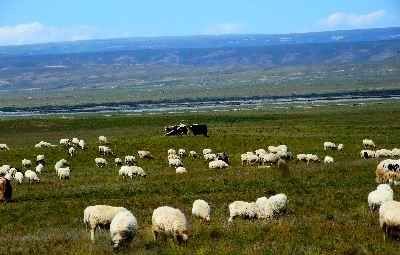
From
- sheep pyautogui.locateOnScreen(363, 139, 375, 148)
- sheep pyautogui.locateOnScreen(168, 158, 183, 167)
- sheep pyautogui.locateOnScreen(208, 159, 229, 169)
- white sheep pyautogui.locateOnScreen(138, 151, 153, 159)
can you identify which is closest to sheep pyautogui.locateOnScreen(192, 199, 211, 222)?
sheep pyautogui.locateOnScreen(208, 159, 229, 169)

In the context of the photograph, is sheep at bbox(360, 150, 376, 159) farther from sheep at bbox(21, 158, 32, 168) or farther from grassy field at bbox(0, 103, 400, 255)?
sheep at bbox(21, 158, 32, 168)

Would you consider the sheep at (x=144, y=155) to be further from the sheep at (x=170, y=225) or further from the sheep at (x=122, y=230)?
the sheep at (x=122, y=230)

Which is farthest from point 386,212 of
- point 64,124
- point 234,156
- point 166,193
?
point 64,124

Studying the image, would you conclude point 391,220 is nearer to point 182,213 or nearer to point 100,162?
point 182,213

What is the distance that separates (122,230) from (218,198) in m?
12.0

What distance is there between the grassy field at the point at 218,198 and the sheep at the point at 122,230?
0.25 meters

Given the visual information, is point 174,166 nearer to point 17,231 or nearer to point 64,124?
point 17,231

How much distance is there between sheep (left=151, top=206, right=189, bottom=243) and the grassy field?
313mm

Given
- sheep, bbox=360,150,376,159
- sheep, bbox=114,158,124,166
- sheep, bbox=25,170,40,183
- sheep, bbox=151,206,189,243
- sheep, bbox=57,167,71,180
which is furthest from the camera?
sheep, bbox=114,158,124,166

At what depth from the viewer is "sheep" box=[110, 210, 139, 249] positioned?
14.6 m

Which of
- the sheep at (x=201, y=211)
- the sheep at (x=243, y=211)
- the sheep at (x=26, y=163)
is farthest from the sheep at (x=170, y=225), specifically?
the sheep at (x=26, y=163)

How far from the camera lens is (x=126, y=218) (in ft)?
48.9

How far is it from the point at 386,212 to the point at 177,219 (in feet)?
17.2

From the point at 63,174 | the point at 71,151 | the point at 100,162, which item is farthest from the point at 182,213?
the point at 71,151
